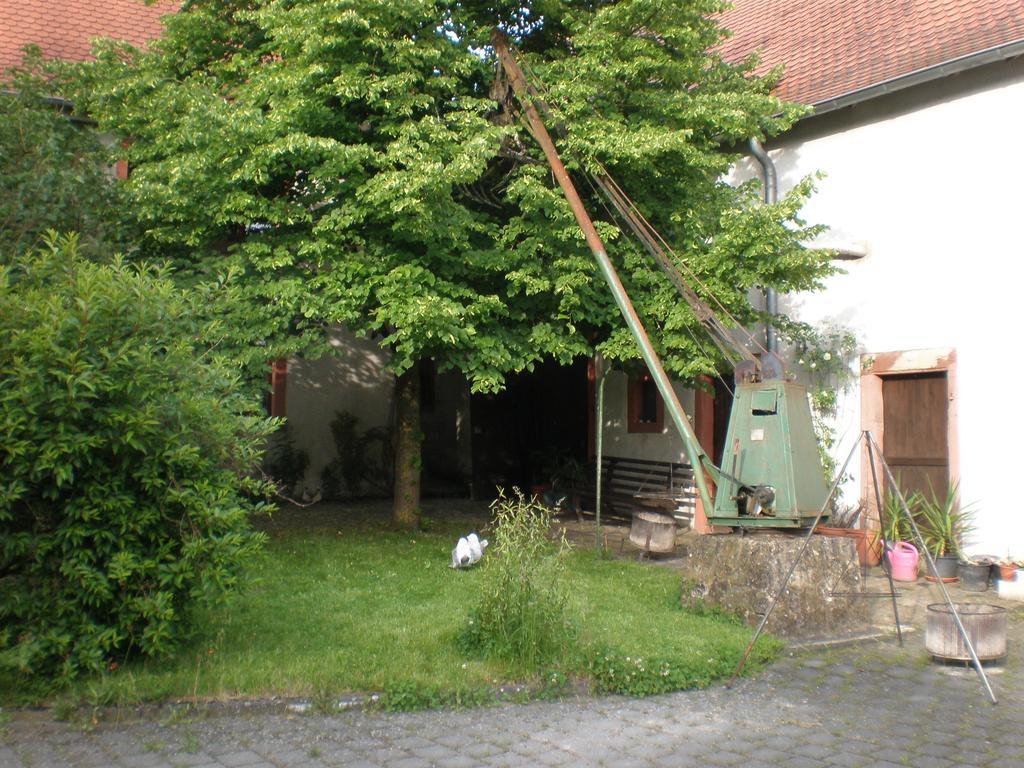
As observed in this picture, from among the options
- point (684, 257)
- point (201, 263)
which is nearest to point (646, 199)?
point (684, 257)

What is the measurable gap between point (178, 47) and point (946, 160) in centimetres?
817

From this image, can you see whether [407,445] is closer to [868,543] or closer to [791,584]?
[868,543]

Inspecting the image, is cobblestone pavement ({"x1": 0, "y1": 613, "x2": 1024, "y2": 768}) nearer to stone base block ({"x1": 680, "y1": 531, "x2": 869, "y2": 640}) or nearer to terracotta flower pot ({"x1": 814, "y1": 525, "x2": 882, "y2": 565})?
stone base block ({"x1": 680, "y1": 531, "x2": 869, "y2": 640})

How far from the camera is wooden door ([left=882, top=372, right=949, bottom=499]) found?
10.8 metres

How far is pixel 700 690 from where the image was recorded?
20.9 feet

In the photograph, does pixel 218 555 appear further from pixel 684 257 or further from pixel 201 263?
pixel 684 257

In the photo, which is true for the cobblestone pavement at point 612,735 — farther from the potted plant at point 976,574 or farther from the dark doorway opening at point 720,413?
the dark doorway opening at point 720,413

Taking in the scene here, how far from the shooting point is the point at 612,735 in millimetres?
5516

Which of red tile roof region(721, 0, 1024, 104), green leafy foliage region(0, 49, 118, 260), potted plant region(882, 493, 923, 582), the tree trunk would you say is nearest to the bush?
green leafy foliage region(0, 49, 118, 260)

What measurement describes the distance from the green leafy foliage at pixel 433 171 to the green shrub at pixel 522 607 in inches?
123

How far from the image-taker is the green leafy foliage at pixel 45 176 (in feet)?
29.4

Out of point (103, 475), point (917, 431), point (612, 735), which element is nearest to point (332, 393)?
point (917, 431)

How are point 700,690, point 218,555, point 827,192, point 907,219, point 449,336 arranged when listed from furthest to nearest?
point 827,192
point 907,219
point 449,336
point 700,690
point 218,555

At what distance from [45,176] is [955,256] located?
878 centimetres
